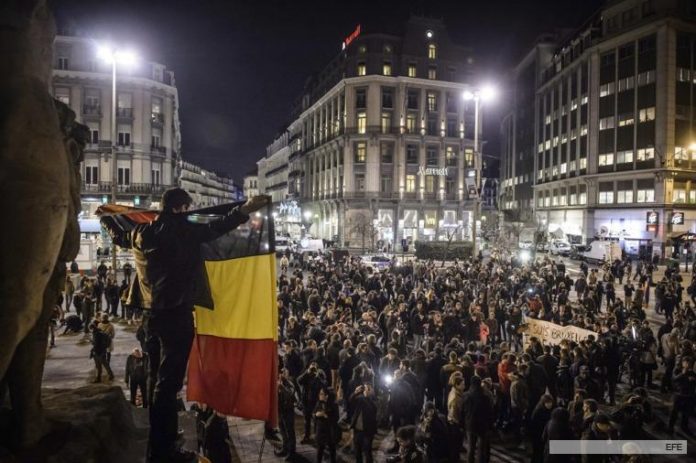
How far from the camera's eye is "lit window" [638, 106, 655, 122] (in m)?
53.0

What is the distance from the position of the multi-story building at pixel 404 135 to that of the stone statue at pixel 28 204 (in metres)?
57.6

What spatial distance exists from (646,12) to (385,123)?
32314 mm

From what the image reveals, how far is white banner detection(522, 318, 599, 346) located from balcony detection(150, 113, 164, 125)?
4937 centimetres

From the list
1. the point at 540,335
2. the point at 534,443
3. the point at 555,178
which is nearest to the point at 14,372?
the point at 534,443

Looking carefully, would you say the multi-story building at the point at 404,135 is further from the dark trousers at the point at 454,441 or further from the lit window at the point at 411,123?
the dark trousers at the point at 454,441

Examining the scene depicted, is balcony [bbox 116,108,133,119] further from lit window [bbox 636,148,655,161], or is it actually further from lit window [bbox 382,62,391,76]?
lit window [bbox 636,148,655,161]

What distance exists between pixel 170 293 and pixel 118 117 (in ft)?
177

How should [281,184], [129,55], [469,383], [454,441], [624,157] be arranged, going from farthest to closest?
[281,184] → [624,157] → [129,55] → [469,383] → [454,441]

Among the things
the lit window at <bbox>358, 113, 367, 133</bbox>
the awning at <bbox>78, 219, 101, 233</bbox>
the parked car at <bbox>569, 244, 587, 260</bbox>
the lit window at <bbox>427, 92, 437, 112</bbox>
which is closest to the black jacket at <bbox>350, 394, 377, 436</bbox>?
the awning at <bbox>78, 219, 101, 233</bbox>

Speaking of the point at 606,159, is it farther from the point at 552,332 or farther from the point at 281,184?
the point at 281,184

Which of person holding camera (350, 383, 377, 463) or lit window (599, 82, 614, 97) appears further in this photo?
lit window (599, 82, 614, 97)

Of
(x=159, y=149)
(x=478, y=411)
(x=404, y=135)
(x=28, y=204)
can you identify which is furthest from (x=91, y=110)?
(x=28, y=204)

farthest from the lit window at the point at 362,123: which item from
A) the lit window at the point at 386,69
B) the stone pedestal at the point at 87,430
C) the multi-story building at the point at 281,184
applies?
the stone pedestal at the point at 87,430

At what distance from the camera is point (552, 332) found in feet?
44.9
